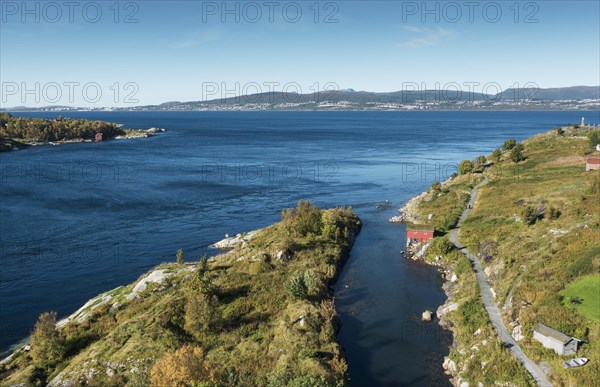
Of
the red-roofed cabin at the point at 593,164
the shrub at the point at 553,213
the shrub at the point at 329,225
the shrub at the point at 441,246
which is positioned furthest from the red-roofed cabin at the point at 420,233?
the red-roofed cabin at the point at 593,164

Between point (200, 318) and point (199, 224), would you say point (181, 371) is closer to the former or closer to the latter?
point (200, 318)

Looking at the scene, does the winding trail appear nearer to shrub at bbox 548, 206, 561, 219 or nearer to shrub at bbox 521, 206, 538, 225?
shrub at bbox 521, 206, 538, 225

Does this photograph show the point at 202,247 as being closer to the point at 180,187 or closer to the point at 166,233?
the point at 166,233

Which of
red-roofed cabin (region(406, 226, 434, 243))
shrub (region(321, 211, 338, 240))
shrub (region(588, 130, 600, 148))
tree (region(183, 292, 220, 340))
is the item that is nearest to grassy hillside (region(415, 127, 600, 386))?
red-roofed cabin (region(406, 226, 434, 243))

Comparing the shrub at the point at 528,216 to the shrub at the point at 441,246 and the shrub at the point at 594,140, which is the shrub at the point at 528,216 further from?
the shrub at the point at 594,140

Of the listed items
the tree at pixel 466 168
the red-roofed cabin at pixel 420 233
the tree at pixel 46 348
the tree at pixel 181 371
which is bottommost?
the tree at pixel 46 348
